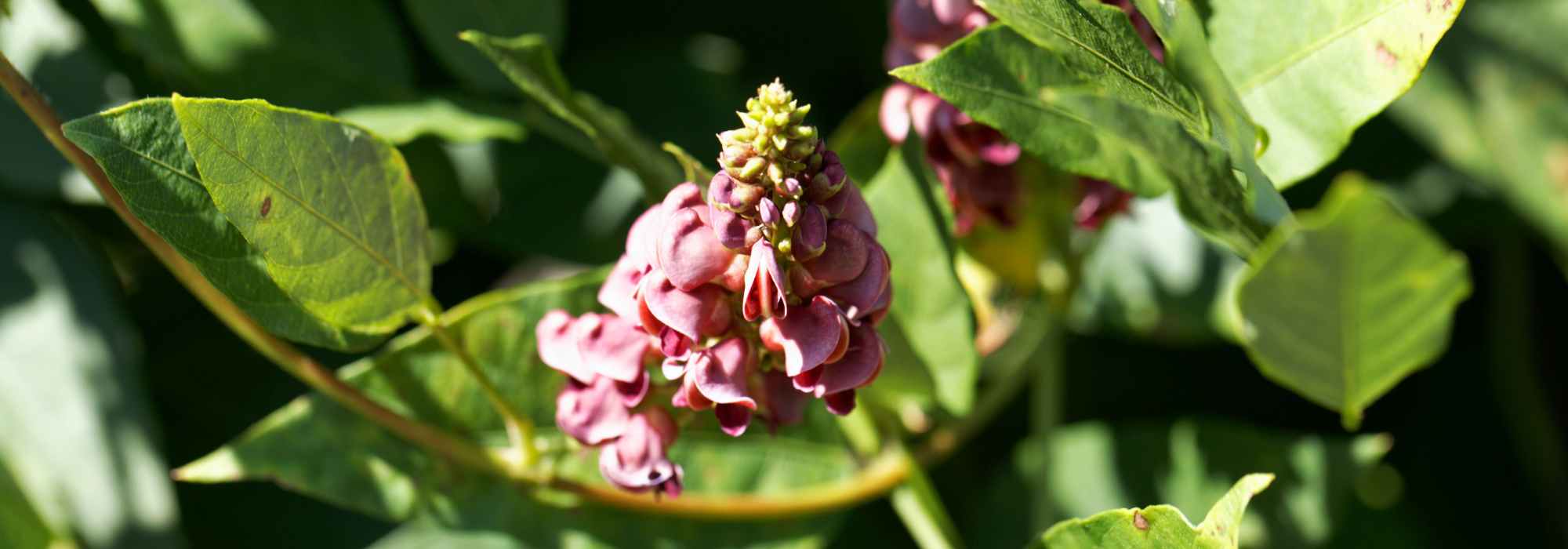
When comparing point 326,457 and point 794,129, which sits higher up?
point 794,129

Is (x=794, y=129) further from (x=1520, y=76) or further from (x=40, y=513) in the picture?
(x=1520, y=76)

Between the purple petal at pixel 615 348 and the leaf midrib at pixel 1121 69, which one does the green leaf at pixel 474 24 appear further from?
the leaf midrib at pixel 1121 69

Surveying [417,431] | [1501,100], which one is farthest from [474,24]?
[1501,100]

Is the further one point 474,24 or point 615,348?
point 474,24

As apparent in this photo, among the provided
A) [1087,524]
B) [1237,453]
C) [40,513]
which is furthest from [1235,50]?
[40,513]

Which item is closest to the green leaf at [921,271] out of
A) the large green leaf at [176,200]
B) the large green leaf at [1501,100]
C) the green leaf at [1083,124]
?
the green leaf at [1083,124]

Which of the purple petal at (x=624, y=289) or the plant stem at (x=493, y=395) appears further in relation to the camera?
the plant stem at (x=493, y=395)

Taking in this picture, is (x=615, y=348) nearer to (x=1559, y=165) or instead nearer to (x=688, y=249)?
(x=688, y=249)
